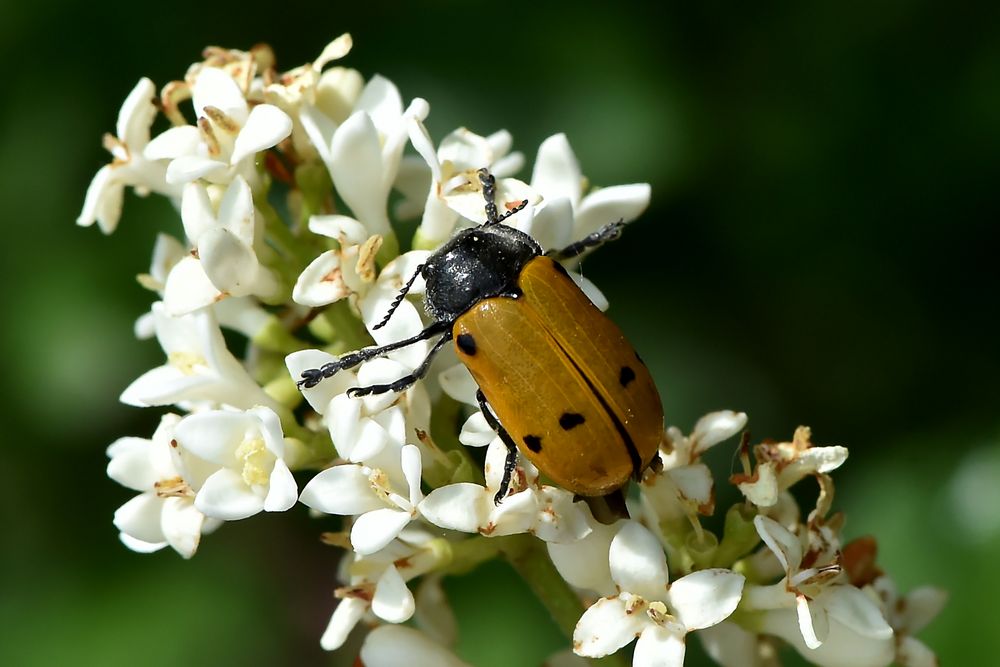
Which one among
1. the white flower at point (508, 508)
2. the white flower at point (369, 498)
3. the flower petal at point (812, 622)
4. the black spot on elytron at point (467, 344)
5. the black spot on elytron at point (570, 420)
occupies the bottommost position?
the flower petal at point (812, 622)

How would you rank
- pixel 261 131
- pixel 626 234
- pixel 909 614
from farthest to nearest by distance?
1. pixel 626 234
2. pixel 909 614
3. pixel 261 131

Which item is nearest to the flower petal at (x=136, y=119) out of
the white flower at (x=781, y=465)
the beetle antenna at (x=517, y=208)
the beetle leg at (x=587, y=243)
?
the beetle antenna at (x=517, y=208)

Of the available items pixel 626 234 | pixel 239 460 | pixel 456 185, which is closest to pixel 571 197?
pixel 456 185

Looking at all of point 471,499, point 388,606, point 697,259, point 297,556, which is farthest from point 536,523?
point 297,556

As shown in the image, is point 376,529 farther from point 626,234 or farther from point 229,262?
point 626,234

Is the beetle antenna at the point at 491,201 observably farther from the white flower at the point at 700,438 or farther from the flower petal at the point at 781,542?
the flower petal at the point at 781,542

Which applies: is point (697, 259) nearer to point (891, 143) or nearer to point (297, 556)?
point (891, 143)
